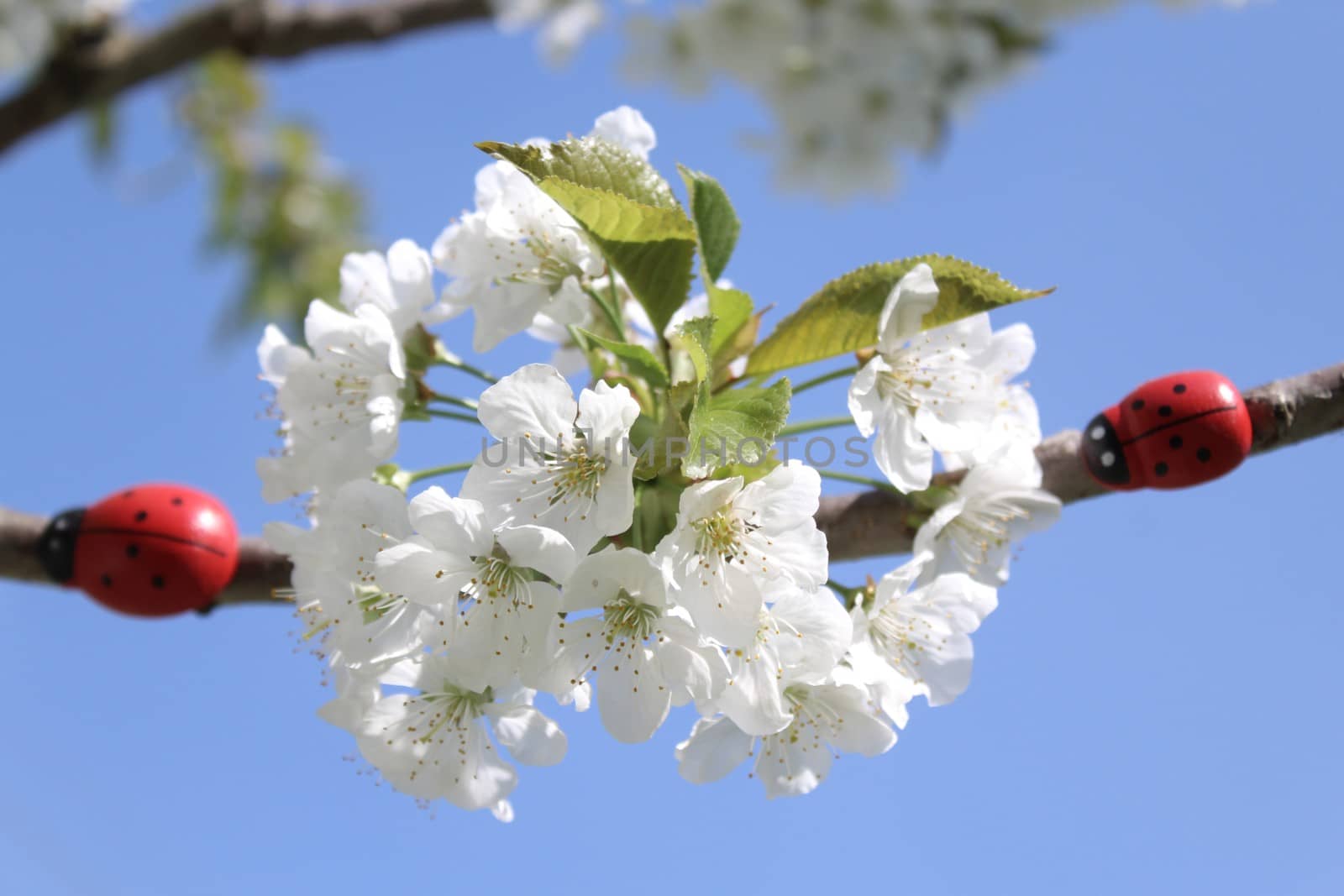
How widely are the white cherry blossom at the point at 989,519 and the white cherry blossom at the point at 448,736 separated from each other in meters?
0.66

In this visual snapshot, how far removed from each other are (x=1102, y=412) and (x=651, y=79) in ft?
10.9

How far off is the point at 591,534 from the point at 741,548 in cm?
19

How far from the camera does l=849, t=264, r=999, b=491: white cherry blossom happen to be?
1371 millimetres

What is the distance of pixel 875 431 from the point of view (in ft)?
4.67

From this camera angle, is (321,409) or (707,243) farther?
(321,409)

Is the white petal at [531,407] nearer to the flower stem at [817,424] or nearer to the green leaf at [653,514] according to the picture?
the green leaf at [653,514]

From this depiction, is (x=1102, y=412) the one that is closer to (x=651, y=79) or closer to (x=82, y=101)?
(x=651, y=79)

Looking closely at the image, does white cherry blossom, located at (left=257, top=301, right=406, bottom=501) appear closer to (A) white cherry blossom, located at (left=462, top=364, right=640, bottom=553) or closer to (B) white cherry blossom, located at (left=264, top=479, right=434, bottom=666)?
(B) white cherry blossom, located at (left=264, top=479, right=434, bottom=666)

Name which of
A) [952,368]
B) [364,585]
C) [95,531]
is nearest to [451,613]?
[364,585]

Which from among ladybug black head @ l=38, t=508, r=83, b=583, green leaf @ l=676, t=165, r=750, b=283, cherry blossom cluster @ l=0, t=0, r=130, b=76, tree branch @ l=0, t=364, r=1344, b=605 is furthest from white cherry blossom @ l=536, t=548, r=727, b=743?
cherry blossom cluster @ l=0, t=0, r=130, b=76

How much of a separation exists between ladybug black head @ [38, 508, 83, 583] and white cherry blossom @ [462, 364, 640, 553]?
1248mm

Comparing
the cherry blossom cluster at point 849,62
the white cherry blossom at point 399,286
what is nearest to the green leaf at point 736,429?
the white cherry blossom at point 399,286

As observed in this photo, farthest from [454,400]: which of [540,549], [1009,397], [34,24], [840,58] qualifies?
[34,24]

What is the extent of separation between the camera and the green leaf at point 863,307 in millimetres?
1359
